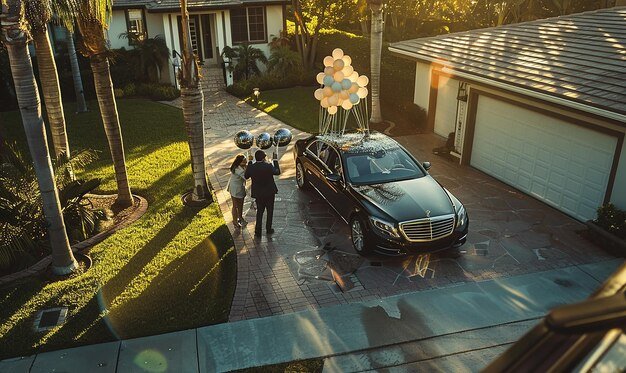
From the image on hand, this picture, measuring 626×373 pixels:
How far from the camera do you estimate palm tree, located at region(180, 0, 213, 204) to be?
1088cm

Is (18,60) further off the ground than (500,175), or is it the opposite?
(18,60)

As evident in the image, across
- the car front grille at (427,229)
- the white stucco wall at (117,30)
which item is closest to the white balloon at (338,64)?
the car front grille at (427,229)

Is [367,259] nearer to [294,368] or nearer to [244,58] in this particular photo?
[294,368]

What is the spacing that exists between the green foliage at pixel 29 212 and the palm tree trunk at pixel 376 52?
35.0 feet

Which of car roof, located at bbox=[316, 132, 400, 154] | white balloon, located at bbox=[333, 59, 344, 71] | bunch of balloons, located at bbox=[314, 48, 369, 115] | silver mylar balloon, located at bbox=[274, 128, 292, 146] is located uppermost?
white balloon, located at bbox=[333, 59, 344, 71]

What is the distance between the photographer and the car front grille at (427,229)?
29.9 ft

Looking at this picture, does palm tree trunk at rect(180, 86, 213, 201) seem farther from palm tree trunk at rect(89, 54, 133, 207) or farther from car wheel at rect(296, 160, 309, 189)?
car wheel at rect(296, 160, 309, 189)

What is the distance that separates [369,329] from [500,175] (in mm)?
7464

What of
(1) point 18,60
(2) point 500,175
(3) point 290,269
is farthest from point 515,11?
(1) point 18,60

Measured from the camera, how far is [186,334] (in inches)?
297

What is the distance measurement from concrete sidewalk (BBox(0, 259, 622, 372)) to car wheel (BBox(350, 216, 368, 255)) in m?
1.43

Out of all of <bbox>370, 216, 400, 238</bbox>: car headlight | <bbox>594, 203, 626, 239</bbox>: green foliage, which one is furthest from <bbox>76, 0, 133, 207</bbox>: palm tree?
<bbox>594, 203, 626, 239</bbox>: green foliage

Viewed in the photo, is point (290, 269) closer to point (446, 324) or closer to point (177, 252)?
point (177, 252)

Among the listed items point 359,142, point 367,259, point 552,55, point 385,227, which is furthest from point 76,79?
point 552,55
